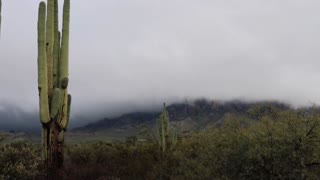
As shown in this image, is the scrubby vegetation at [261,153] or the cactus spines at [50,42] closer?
the cactus spines at [50,42]

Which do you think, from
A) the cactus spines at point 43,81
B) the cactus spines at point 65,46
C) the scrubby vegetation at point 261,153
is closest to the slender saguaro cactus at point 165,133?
the scrubby vegetation at point 261,153

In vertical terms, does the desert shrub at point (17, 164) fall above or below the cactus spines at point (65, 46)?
below

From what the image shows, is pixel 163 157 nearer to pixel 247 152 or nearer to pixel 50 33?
pixel 247 152

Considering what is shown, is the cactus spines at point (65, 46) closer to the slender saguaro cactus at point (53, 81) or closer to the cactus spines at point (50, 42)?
the slender saguaro cactus at point (53, 81)

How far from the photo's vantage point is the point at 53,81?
1872 cm

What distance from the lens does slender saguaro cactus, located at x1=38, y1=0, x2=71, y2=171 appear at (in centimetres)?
1777

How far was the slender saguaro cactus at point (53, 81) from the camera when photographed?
58.3 ft

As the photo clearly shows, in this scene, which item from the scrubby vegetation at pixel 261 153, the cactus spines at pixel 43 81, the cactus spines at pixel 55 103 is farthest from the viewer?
the scrubby vegetation at pixel 261 153

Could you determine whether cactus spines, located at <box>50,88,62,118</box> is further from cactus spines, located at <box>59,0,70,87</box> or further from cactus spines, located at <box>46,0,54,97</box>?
cactus spines, located at <box>59,0,70,87</box>

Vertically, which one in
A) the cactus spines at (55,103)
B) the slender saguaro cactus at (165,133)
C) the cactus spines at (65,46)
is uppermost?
the cactus spines at (65,46)

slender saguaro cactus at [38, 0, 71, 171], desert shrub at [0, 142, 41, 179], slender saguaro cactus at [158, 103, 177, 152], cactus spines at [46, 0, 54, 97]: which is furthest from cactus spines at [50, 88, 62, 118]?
slender saguaro cactus at [158, 103, 177, 152]

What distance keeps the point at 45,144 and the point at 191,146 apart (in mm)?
23198

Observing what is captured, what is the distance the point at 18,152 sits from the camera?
20500 millimetres

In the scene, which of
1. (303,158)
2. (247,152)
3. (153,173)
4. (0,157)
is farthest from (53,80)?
(153,173)
